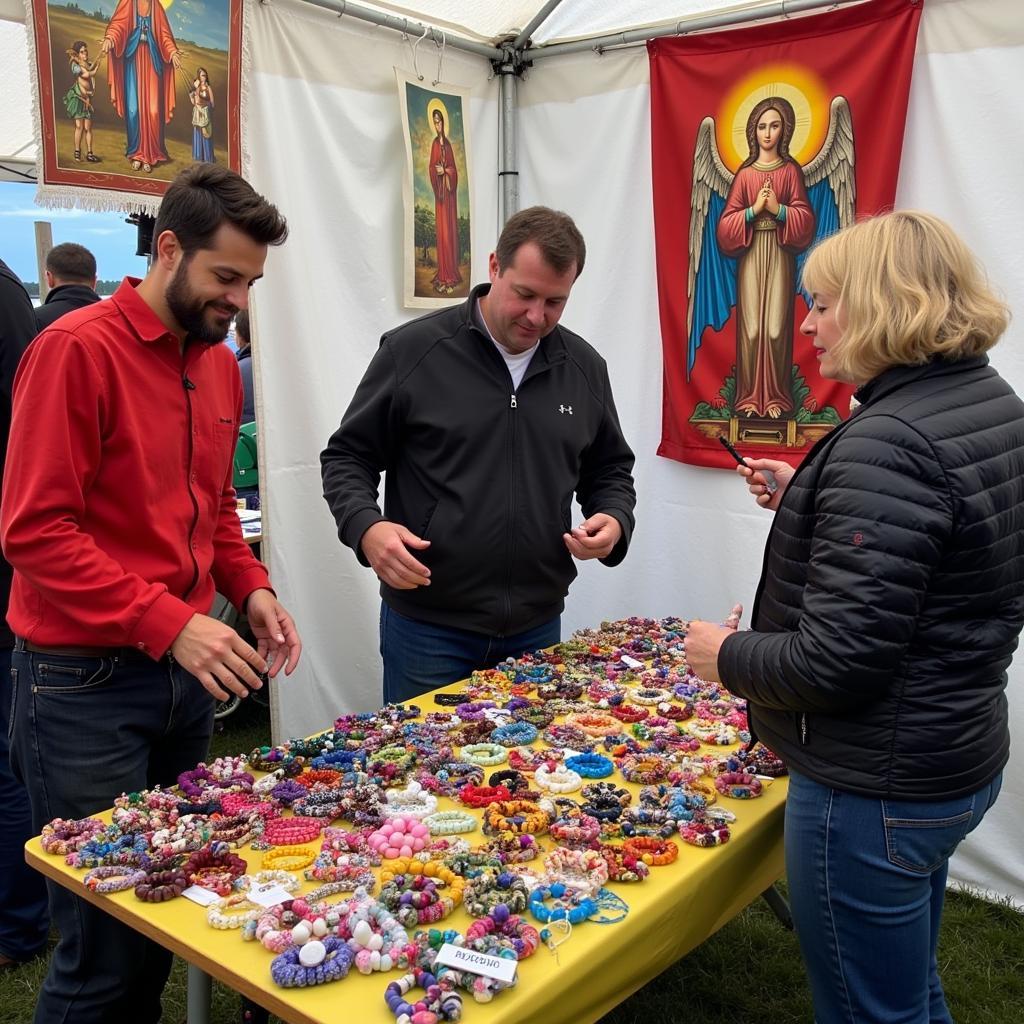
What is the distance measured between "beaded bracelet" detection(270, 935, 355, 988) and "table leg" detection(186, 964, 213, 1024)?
1.12 feet

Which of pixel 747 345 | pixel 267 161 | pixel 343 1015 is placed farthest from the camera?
pixel 747 345

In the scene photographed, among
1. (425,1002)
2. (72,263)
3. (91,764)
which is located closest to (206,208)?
(91,764)

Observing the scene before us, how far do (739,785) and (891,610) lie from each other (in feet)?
2.01

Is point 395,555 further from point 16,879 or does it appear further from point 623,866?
point 16,879

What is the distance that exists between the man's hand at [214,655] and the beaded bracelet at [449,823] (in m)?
0.39

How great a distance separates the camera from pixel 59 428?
168cm

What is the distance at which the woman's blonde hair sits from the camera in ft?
4.69

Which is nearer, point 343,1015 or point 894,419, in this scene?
point 343,1015

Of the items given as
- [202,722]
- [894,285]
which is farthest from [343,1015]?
[894,285]

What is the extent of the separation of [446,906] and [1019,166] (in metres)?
2.95

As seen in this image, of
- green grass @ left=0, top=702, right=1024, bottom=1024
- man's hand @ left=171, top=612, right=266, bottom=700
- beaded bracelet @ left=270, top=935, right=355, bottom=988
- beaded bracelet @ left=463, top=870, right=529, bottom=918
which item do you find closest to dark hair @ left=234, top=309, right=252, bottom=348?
green grass @ left=0, top=702, right=1024, bottom=1024

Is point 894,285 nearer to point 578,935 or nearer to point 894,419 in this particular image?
point 894,419

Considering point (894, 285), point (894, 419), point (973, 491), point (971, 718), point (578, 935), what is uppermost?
point (894, 285)

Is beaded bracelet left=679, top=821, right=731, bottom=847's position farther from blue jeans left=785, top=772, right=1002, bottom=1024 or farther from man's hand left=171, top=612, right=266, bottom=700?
man's hand left=171, top=612, right=266, bottom=700
